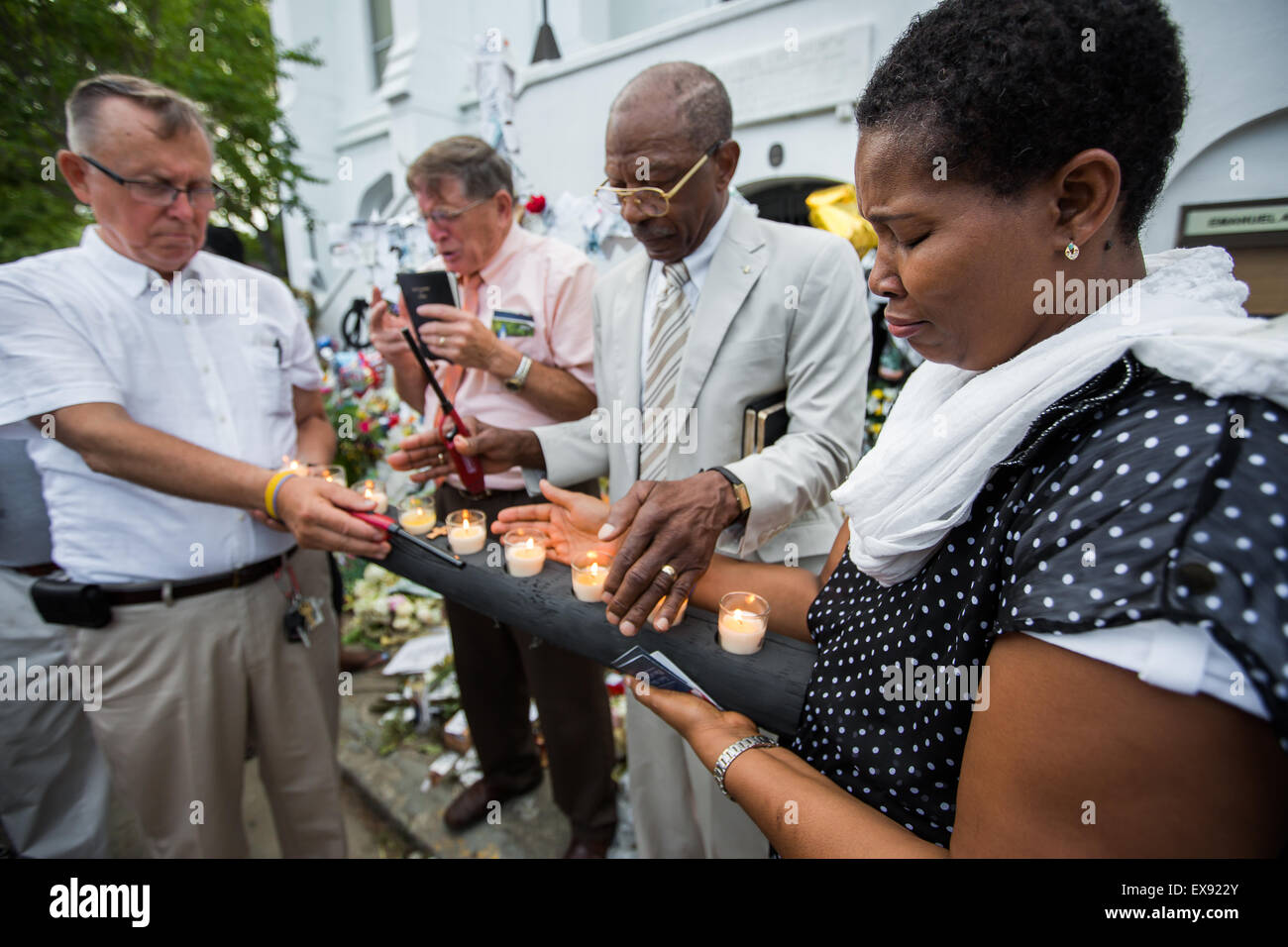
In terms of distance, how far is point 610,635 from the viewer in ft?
5.53

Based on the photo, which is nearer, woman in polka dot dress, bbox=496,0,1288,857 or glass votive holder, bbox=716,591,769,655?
woman in polka dot dress, bbox=496,0,1288,857

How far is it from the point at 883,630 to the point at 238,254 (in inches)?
222

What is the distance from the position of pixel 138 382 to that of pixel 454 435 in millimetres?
1166

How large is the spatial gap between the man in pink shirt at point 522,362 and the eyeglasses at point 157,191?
795 mm

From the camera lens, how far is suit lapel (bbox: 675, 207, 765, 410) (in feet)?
7.29

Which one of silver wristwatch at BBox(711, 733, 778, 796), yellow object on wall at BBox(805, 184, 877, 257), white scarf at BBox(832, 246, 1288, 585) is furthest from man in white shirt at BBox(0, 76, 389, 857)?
yellow object on wall at BBox(805, 184, 877, 257)

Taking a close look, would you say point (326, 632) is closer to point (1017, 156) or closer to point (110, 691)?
point (110, 691)

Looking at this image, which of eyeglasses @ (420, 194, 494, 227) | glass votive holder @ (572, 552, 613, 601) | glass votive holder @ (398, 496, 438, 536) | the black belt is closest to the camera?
glass votive holder @ (572, 552, 613, 601)

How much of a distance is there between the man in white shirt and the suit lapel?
51.6 inches

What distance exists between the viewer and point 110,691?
7.54 ft

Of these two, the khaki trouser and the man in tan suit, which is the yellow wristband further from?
the man in tan suit

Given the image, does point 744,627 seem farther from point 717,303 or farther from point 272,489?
point 272,489

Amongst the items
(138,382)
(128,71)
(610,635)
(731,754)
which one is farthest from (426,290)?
(128,71)

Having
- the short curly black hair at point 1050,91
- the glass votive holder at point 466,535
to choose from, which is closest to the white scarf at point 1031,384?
the short curly black hair at point 1050,91
